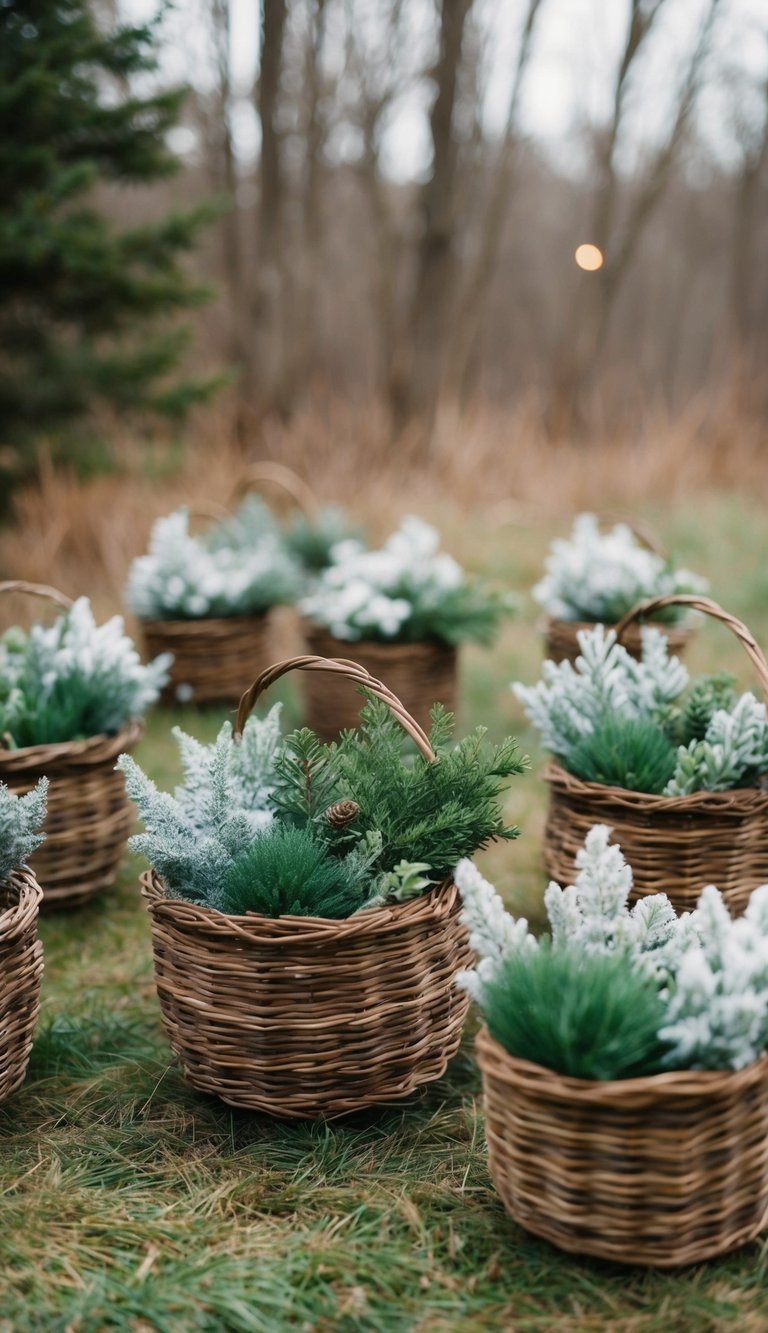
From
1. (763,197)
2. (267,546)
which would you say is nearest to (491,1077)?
(267,546)

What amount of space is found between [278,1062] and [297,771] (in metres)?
0.53

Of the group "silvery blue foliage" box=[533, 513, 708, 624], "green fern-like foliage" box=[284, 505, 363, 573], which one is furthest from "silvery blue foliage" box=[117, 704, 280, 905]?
"green fern-like foliage" box=[284, 505, 363, 573]

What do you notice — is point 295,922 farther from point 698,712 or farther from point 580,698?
point 698,712

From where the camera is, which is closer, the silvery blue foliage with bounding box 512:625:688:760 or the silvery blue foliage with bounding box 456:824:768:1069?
the silvery blue foliage with bounding box 456:824:768:1069

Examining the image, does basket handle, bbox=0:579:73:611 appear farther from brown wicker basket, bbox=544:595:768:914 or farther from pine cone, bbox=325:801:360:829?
brown wicker basket, bbox=544:595:768:914

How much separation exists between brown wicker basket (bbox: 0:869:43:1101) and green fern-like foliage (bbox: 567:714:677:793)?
1.20 metres

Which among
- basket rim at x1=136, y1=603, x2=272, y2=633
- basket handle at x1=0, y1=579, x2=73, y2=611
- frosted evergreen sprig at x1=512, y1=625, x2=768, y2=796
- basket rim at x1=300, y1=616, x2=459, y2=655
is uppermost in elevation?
basket handle at x1=0, y1=579, x2=73, y2=611

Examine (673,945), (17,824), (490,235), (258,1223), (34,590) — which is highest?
(490,235)

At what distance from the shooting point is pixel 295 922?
73.8 inches

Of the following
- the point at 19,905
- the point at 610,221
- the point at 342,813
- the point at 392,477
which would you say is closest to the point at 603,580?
the point at 342,813

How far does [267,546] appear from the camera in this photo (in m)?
4.88

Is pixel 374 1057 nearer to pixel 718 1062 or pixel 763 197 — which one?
pixel 718 1062

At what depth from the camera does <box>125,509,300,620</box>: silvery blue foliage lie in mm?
4480

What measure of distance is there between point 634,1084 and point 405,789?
2.47 ft
